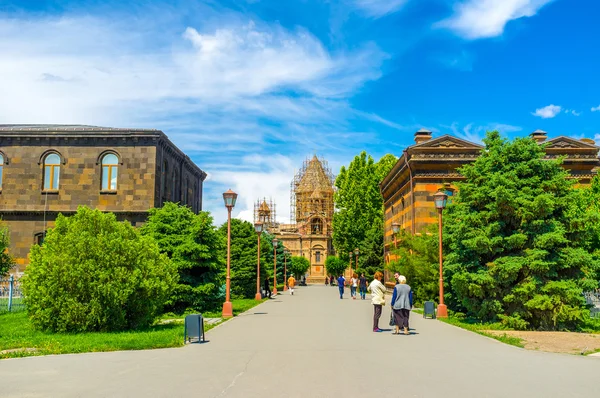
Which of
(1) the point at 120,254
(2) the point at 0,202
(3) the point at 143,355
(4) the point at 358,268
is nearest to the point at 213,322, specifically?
(1) the point at 120,254

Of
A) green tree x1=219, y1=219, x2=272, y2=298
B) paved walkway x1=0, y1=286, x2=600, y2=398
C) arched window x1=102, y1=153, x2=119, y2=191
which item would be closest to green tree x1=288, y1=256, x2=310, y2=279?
green tree x1=219, y1=219, x2=272, y2=298

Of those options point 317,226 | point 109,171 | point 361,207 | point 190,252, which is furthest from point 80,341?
point 317,226

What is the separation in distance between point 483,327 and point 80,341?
35.8 feet

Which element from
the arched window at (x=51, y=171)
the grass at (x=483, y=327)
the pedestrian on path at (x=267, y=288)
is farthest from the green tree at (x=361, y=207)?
the grass at (x=483, y=327)

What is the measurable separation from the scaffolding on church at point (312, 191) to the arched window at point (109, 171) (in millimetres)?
78983

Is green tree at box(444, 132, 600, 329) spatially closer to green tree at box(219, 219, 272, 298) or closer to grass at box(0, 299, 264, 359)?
grass at box(0, 299, 264, 359)

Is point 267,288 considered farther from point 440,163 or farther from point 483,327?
point 483,327

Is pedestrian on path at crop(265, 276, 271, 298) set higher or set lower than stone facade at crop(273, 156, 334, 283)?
lower

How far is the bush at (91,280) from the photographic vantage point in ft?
47.1

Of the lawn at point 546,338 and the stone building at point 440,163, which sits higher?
the stone building at point 440,163

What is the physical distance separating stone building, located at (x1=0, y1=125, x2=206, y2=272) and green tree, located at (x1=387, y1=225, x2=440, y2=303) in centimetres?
1646

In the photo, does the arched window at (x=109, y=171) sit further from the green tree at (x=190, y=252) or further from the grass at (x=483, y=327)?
the grass at (x=483, y=327)

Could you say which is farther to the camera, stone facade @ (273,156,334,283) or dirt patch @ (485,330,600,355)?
stone facade @ (273,156,334,283)

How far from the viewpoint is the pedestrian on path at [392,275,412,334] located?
49.2ft
